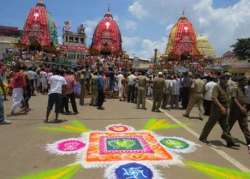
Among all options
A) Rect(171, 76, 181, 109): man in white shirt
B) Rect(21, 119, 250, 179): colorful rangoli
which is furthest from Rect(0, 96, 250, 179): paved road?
Rect(171, 76, 181, 109): man in white shirt

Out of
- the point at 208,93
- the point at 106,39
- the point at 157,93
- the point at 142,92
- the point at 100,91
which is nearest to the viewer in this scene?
the point at 208,93

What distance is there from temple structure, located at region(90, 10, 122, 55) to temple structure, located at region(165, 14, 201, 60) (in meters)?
8.40

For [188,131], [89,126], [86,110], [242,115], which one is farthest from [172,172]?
[86,110]

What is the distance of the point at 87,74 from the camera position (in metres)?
17.7

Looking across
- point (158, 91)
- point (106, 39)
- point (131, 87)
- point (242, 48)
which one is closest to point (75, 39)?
point (106, 39)

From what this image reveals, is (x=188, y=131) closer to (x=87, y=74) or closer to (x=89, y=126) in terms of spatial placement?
(x=89, y=126)

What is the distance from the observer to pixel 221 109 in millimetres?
8070

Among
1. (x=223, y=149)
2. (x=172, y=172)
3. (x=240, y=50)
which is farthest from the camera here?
(x=240, y=50)

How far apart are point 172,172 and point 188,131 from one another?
158 inches

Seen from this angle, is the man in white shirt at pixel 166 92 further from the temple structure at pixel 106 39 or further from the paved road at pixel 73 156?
the temple structure at pixel 106 39

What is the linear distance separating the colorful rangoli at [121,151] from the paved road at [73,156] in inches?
8.1

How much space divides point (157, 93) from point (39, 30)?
4306 centimetres

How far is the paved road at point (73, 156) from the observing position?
19.7 feet

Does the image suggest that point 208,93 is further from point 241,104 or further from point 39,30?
point 39,30
